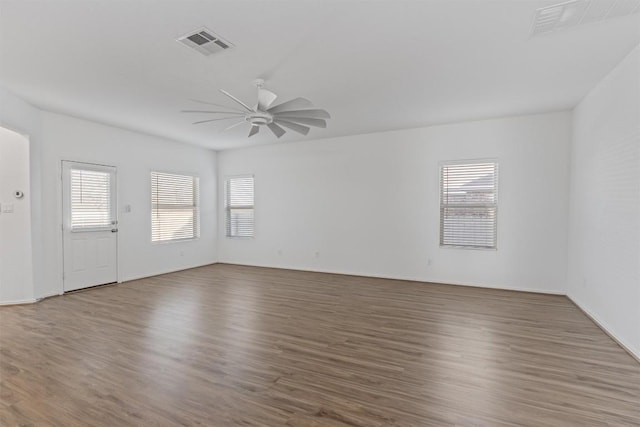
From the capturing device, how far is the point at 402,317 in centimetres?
393

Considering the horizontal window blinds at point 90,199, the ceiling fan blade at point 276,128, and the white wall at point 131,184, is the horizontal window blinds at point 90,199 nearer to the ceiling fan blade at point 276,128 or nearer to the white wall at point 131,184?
the white wall at point 131,184

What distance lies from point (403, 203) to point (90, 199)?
5.53 meters

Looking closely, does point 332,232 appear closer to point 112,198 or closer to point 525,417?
point 112,198

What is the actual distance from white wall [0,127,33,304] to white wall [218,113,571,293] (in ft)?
13.1

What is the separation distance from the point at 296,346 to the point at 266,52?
2.80m

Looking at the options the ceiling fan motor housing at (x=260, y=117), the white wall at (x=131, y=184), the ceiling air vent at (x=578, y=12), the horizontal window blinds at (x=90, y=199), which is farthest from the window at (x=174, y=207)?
the ceiling air vent at (x=578, y=12)

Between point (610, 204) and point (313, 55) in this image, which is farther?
point (610, 204)

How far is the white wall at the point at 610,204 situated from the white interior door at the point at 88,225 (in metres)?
7.17

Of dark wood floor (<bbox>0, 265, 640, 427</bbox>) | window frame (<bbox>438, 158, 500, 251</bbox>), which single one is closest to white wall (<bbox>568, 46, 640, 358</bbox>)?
dark wood floor (<bbox>0, 265, 640, 427</bbox>)

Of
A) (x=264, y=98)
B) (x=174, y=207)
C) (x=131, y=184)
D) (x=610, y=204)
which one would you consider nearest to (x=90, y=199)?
(x=131, y=184)

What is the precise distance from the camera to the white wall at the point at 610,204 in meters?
2.98

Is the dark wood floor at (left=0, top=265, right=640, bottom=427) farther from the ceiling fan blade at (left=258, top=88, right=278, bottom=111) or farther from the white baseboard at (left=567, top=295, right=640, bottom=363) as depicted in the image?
the ceiling fan blade at (left=258, top=88, right=278, bottom=111)

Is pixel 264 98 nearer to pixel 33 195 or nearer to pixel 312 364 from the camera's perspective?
pixel 312 364

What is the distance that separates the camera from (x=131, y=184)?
6.14m
